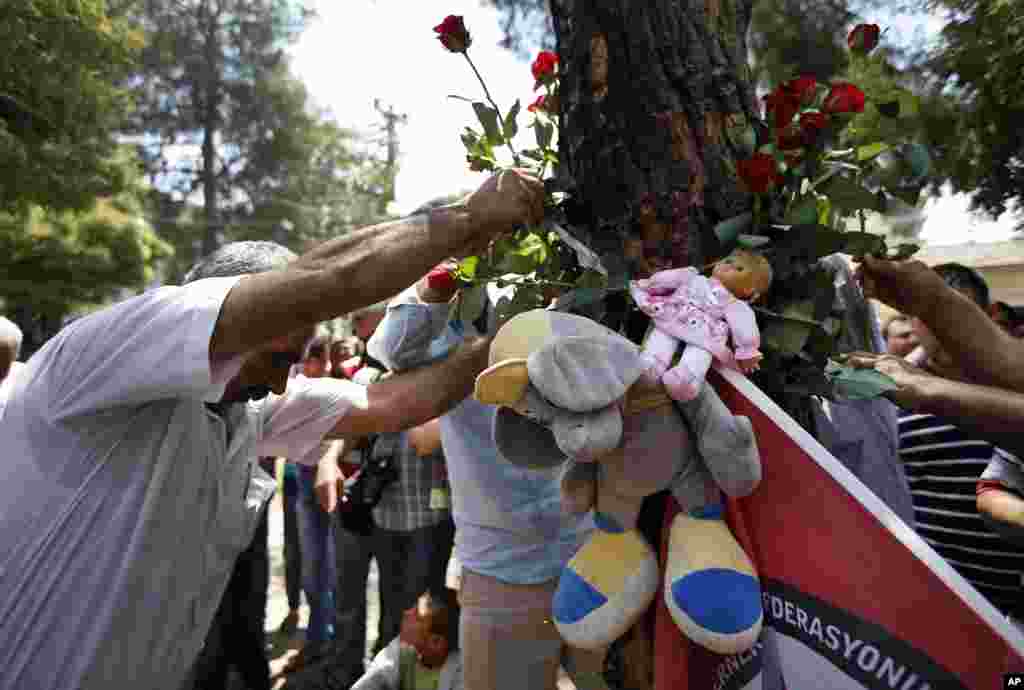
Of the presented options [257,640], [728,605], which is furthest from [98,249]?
[728,605]

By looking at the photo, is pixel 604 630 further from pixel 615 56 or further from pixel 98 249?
pixel 98 249

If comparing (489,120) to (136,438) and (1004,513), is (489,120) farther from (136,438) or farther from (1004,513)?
(1004,513)

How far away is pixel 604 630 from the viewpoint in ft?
3.53

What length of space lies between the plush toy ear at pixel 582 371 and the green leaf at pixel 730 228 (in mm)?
325

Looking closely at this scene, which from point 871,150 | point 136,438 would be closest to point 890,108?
Result: point 871,150

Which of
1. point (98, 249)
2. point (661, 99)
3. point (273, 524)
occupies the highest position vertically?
point (661, 99)

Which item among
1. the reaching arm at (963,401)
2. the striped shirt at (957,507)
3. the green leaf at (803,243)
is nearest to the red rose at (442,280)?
the green leaf at (803,243)

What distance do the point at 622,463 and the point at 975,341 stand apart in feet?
3.60

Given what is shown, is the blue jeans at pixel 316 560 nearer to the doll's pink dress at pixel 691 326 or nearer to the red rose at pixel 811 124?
the doll's pink dress at pixel 691 326

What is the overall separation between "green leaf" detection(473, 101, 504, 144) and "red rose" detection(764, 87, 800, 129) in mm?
485

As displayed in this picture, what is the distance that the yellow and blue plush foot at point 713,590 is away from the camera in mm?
992

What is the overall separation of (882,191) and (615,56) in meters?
0.51

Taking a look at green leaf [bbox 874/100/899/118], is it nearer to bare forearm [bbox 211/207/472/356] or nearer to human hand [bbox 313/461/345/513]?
bare forearm [bbox 211/207/472/356]

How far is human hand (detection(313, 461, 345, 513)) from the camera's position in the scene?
11.9 feet
